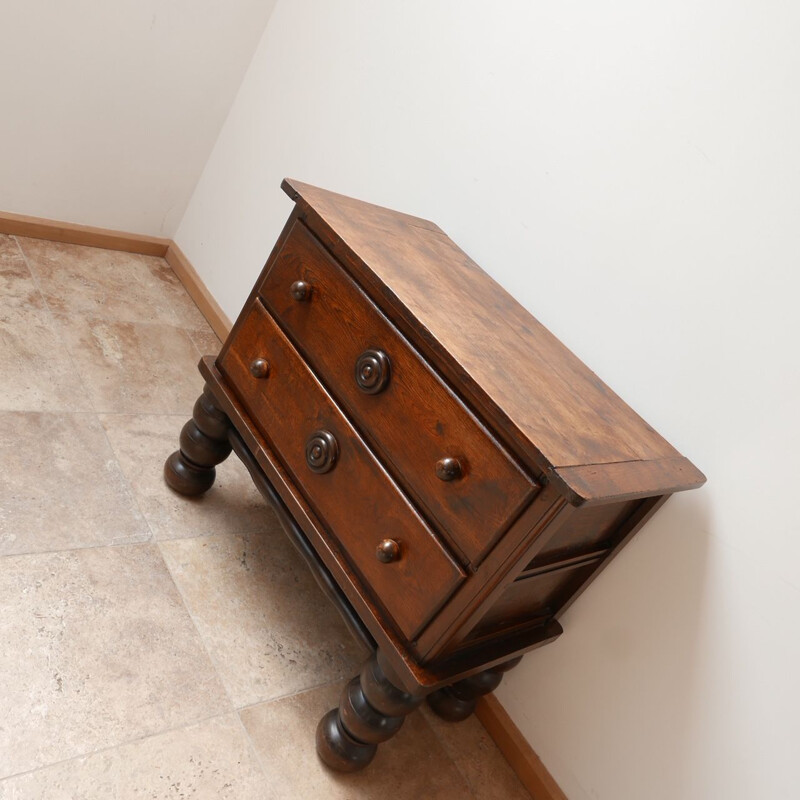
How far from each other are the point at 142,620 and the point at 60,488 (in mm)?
348

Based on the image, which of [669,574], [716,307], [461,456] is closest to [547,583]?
[669,574]

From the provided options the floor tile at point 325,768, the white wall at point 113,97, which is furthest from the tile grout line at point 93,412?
the floor tile at point 325,768

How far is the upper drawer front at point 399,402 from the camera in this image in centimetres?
109

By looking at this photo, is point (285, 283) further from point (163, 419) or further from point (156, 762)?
point (156, 762)

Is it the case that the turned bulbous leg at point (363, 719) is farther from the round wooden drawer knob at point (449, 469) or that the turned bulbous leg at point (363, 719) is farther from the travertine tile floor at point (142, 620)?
the round wooden drawer knob at point (449, 469)


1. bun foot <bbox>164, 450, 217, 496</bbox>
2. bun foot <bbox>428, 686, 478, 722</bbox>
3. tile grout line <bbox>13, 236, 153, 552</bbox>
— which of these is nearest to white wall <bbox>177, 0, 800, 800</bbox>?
bun foot <bbox>428, 686, 478, 722</bbox>

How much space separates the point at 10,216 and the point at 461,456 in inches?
67.9

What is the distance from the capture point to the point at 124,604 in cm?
139

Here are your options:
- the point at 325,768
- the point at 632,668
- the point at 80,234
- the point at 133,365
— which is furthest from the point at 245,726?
the point at 80,234

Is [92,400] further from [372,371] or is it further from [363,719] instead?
[363,719]

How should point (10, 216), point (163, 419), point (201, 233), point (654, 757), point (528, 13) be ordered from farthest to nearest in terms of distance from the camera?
point (201, 233)
point (10, 216)
point (163, 419)
point (528, 13)
point (654, 757)

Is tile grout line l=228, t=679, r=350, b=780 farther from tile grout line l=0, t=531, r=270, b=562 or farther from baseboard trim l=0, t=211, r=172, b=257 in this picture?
baseboard trim l=0, t=211, r=172, b=257

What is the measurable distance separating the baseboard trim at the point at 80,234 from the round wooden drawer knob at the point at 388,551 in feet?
5.40

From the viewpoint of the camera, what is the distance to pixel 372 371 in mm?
1224
